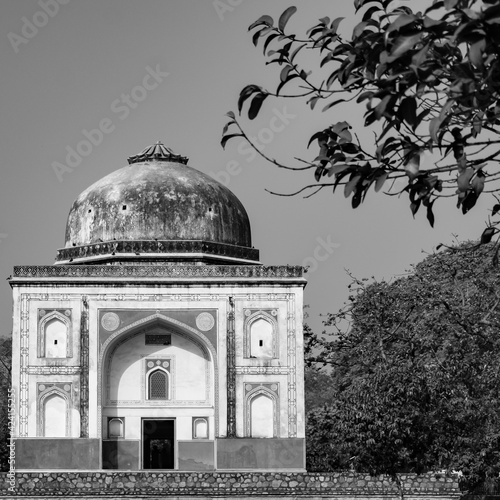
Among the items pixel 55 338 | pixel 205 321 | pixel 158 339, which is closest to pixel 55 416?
pixel 55 338

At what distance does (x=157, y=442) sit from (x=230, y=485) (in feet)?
11.0

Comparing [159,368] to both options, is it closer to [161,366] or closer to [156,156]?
[161,366]

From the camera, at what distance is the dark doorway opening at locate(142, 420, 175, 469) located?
21234 mm

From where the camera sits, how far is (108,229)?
74.1 feet

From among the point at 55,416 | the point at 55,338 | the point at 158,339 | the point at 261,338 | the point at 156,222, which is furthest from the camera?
the point at 156,222

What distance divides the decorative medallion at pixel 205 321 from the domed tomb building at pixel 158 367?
0.02 meters

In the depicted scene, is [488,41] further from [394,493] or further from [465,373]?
[394,493]

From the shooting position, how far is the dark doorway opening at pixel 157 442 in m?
21.2

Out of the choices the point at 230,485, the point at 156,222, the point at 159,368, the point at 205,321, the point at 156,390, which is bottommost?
the point at 230,485

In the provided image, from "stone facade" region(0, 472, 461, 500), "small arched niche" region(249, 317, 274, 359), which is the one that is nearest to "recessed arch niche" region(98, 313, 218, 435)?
"small arched niche" region(249, 317, 274, 359)

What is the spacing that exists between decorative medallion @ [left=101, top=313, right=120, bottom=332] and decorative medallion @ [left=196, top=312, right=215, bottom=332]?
140cm

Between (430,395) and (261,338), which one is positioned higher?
(261,338)

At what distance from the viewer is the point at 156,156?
2395cm

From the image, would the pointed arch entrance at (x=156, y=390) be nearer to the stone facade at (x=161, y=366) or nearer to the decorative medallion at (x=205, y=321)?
the stone facade at (x=161, y=366)
